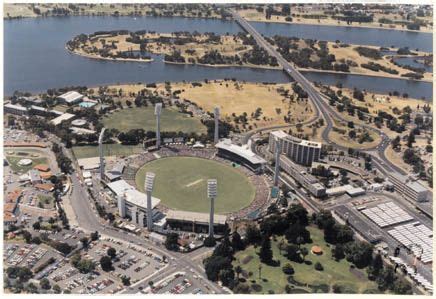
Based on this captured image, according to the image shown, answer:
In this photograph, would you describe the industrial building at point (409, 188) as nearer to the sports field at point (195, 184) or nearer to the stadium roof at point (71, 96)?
the sports field at point (195, 184)

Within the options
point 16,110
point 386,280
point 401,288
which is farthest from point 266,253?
point 16,110

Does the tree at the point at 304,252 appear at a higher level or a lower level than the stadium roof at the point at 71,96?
lower

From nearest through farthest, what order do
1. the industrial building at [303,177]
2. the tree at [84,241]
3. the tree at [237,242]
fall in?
the tree at [84,241] < the tree at [237,242] < the industrial building at [303,177]

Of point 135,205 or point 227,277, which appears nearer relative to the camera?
point 227,277

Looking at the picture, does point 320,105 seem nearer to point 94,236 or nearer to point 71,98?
point 71,98

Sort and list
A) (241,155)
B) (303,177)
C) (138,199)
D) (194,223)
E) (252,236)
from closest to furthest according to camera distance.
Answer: (252,236) < (194,223) < (138,199) < (303,177) < (241,155)

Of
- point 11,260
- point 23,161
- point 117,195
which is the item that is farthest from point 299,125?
point 11,260

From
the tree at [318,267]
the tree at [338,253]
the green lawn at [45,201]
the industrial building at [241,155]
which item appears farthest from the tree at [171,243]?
the industrial building at [241,155]
